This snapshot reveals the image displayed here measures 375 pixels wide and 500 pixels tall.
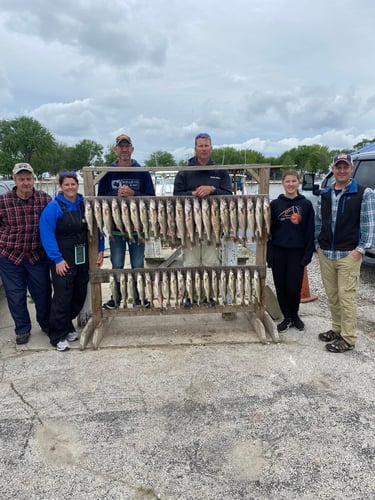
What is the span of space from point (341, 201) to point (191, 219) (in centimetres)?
174

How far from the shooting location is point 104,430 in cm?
316

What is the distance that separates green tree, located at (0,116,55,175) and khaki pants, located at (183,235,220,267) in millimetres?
58637

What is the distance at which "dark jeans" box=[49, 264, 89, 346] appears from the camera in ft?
15.0

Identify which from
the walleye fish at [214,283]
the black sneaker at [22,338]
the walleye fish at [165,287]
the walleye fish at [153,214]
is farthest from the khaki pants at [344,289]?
the black sneaker at [22,338]

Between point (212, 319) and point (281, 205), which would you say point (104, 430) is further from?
point (281, 205)

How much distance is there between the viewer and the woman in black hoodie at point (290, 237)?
4707mm

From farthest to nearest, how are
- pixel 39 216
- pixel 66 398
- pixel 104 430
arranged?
pixel 39 216, pixel 66 398, pixel 104 430

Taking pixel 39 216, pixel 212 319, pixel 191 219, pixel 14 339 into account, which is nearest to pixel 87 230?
pixel 39 216

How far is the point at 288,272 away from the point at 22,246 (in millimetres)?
3320

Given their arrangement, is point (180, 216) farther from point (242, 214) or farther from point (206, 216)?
point (242, 214)

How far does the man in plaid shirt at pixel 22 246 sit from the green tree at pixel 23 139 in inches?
2299

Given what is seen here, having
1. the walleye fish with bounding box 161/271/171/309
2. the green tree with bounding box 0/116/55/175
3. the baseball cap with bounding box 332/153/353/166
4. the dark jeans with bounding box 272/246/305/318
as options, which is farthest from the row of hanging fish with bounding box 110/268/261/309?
the green tree with bounding box 0/116/55/175

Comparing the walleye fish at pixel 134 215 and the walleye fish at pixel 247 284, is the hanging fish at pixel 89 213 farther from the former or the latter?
the walleye fish at pixel 247 284

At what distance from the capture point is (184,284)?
186 inches
